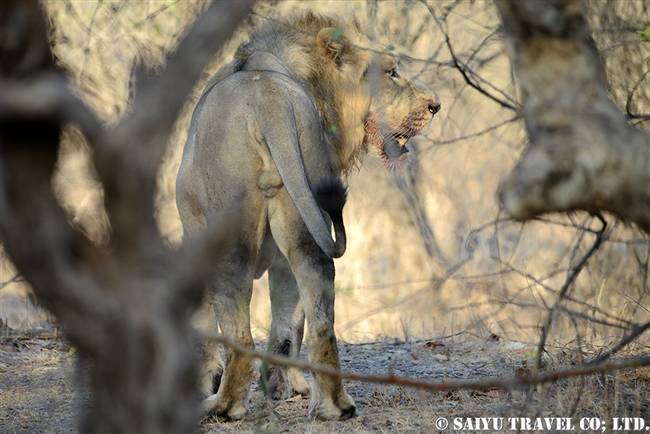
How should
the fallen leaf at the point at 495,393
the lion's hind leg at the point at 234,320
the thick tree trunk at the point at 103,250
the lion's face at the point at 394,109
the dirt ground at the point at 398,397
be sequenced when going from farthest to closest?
1. the lion's face at the point at 394,109
2. the fallen leaf at the point at 495,393
3. the lion's hind leg at the point at 234,320
4. the dirt ground at the point at 398,397
5. the thick tree trunk at the point at 103,250

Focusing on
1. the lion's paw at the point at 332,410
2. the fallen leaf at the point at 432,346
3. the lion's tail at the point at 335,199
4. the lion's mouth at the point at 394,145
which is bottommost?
the lion's paw at the point at 332,410

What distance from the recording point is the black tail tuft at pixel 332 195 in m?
3.26

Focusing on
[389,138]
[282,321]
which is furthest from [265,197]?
[389,138]

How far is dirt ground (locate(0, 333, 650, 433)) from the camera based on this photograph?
3.48 meters

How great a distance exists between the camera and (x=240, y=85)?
12.2 ft

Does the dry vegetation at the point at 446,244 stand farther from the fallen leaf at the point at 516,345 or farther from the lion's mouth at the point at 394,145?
the lion's mouth at the point at 394,145

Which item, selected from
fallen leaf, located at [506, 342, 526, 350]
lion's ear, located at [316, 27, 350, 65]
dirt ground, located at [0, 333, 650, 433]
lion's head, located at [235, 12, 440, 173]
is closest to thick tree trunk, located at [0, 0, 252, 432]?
dirt ground, located at [0, 333, 650, 433]

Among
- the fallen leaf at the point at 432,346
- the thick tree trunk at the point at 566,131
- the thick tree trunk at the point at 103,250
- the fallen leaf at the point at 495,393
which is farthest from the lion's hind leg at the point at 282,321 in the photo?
the thick tree trunk at the point at 103,250

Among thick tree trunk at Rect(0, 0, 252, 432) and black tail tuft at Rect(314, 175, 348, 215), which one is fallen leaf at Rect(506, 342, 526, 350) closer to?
black tail tuft at Rect(314, 175, 348, 215)

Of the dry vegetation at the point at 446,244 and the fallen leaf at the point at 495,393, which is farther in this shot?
the fallen leaf at the point at 495,393

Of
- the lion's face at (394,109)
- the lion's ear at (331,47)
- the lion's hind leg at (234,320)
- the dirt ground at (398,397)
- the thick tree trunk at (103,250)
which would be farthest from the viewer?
the lion's face at (394,109)

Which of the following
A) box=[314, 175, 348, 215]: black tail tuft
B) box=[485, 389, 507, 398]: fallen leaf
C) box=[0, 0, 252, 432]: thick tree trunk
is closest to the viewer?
box=[0, 0, 252, 432]: thick tree trunk

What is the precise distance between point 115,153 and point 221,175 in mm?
1984

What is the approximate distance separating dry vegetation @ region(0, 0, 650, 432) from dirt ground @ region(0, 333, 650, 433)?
18 millimetres
